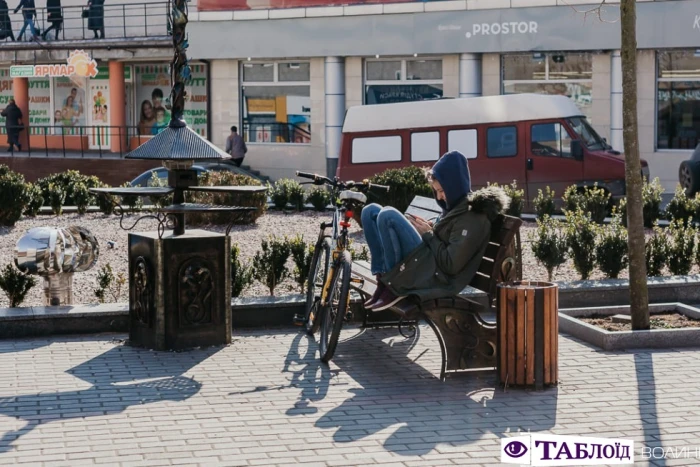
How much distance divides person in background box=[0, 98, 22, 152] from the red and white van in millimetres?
18507

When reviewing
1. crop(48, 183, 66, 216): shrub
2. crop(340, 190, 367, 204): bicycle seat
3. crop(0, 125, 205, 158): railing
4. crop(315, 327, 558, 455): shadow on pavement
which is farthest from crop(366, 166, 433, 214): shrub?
crop(0, 125, 205, 158): railing

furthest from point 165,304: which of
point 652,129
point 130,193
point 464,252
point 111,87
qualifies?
point 111,87

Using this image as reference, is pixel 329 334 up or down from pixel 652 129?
down

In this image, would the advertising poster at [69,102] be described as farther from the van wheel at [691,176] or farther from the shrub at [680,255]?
the shrub at [680,255]

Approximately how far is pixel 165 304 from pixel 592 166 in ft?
44.0

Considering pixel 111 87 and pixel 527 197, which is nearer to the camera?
pixel 527 197

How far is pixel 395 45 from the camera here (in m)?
31.2

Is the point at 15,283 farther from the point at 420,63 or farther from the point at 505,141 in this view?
the point at 420,63

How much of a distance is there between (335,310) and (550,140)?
13.4 metres

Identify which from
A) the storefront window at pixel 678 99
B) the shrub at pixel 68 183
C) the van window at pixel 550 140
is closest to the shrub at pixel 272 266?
the shrub at pixel 68 183

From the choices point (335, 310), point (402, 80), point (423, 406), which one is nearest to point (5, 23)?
point (402, 80)

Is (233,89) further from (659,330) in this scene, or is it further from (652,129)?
(659,330)

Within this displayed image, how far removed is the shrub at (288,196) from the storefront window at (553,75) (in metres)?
12.8

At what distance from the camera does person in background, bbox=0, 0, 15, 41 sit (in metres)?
39.3
